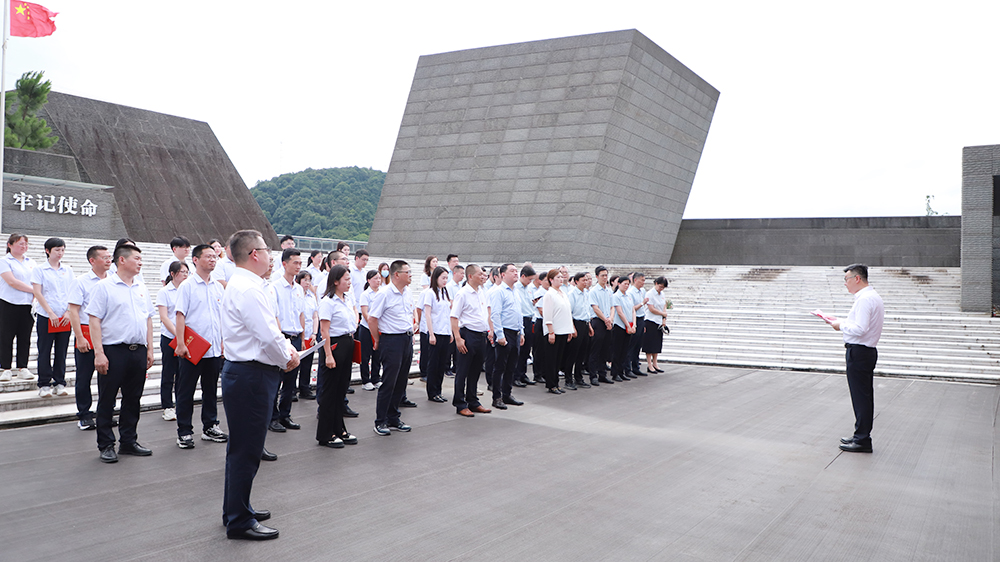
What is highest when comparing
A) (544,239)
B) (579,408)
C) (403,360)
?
(544,239)

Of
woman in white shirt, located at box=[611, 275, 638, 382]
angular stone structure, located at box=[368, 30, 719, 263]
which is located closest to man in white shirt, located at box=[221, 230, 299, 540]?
woman in white shirt, located at box=[611, 275, 638, 382]

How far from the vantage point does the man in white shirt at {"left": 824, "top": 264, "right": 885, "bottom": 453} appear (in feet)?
18.6

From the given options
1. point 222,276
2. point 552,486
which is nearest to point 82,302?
point 222,276

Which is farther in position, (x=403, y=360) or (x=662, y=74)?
(x=662, y=74)

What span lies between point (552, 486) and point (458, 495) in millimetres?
652

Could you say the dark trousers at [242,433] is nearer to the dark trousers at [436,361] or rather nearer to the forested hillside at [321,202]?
the dark trousers at [436,361]

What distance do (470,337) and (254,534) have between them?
391cm

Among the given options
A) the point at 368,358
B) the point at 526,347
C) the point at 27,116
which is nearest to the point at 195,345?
the point at 368,358

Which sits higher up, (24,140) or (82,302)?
(24,140)

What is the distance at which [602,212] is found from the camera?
2225 cm

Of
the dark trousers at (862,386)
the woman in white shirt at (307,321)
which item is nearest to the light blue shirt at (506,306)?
the woman in white shirt at (307,321)

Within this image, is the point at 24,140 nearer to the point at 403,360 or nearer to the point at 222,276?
the point at 222,276

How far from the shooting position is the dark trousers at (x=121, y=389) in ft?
15.6

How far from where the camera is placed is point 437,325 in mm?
7637
